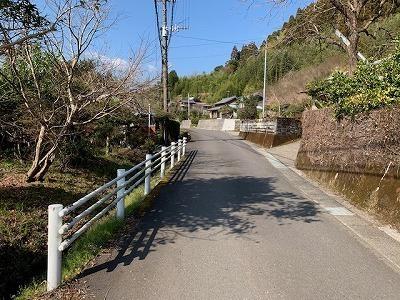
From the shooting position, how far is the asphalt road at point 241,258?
4.34 meters

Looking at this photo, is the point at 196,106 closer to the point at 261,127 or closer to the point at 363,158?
the point at 261,127

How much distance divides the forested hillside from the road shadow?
6281mm

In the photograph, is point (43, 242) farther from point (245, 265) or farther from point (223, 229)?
point (245, 265)

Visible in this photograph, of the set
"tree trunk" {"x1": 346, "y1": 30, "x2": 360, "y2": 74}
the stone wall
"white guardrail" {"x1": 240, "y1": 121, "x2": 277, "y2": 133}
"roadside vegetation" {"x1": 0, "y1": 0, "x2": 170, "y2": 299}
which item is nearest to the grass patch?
"roadside vegetation" {"x1": 0, "y1": 0, "x2": 170, "y2": 299}

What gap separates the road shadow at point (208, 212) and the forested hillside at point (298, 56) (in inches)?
247

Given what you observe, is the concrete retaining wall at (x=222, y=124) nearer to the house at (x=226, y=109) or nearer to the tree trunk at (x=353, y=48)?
the house at (x=226, y=109)

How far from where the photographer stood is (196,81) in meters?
139

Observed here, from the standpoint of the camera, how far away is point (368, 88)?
10.5 metres

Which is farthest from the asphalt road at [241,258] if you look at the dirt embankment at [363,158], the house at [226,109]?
the house at [226,109]

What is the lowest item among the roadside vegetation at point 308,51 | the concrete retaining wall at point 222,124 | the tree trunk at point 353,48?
the concrete retaining wall at point 222,124

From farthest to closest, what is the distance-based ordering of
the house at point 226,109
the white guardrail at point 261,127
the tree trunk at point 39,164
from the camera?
the house at point 226,109, the white guardrail at point 261,127, the tree trunk at point 39,164

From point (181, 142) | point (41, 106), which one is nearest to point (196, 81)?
point (181, 142)

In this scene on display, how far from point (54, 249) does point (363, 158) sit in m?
6.98

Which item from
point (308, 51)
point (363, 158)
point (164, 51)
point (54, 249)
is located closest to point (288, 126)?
point (164, 51)
